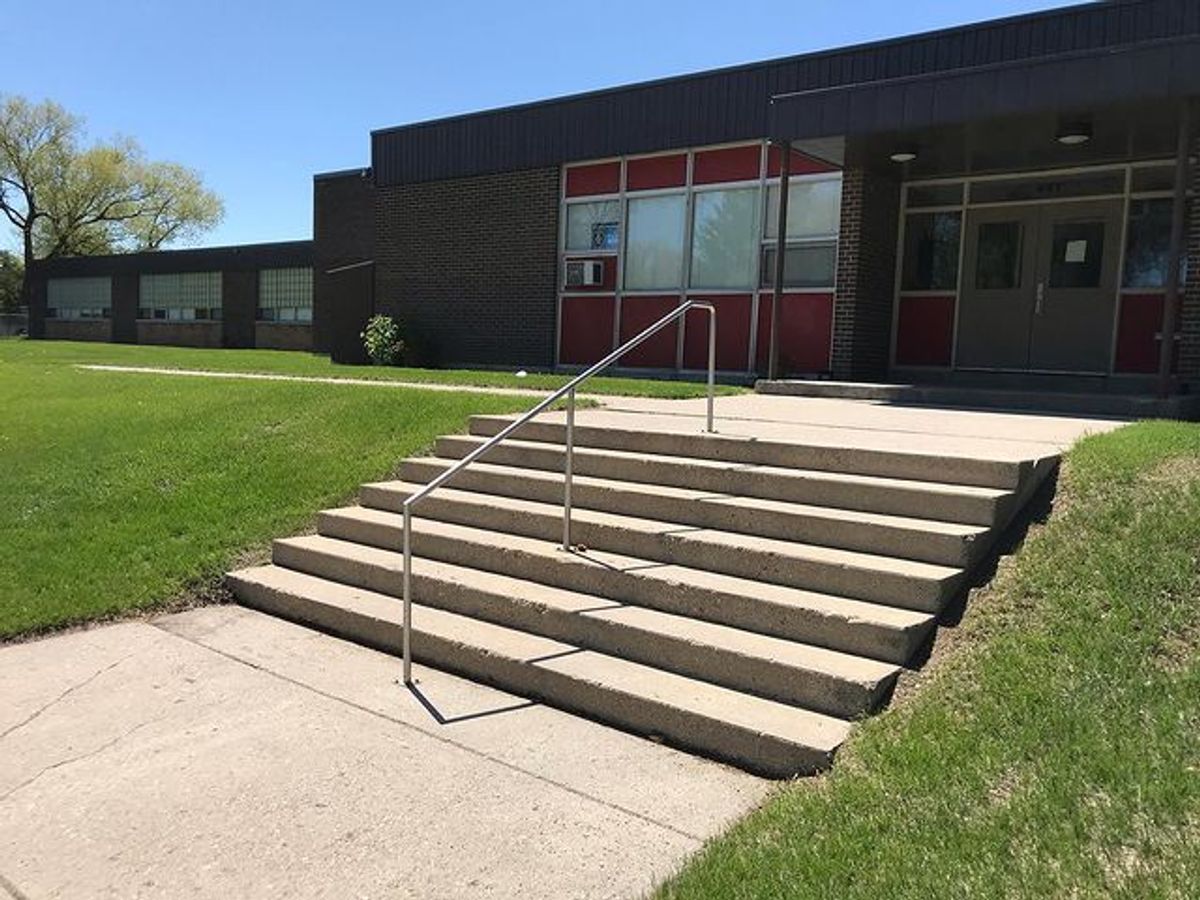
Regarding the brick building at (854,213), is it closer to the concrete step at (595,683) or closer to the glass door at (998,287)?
the glass door at (998,287)

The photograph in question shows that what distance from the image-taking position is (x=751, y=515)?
222 inches

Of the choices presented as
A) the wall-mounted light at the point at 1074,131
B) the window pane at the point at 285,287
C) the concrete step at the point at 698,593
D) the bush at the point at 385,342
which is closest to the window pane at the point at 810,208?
the wall-mounted light at the point at 1074,131

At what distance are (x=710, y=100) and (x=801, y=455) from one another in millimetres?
9885

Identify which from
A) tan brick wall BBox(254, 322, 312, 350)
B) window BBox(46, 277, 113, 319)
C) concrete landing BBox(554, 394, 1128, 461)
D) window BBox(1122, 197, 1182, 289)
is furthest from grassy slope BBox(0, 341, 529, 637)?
window BBox(46, 277, 113, 319)

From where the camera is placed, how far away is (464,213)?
18250mm

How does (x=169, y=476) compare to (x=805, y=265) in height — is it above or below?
below

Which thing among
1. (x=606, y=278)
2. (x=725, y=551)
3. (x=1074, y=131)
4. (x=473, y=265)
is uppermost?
(x=1074, y=131)

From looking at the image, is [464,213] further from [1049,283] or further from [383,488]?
[383,488]

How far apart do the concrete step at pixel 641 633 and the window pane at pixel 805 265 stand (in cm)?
890

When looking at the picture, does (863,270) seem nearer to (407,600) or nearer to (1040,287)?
(1040,287)

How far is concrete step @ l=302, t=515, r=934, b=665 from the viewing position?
14.6ft

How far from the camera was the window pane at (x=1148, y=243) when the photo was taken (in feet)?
37.7

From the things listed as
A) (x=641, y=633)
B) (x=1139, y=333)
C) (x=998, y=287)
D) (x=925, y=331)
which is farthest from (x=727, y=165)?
(x=641, y=633)

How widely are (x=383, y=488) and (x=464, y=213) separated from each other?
38.4 ft
